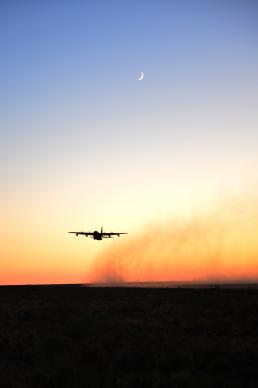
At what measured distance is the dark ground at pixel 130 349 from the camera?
15569 mm

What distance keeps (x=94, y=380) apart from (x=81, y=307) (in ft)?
77.8

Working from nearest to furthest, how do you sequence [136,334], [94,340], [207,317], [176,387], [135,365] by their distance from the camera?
[176,387]
[135,365]
[94,340]
[136,334]
[207,317]

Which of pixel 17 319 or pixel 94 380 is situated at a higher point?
pixel 17 319

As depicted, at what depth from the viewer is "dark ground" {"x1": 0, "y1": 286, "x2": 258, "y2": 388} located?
15.6 metres

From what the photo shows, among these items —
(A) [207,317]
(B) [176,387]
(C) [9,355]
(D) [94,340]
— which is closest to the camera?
(B) [176,387]

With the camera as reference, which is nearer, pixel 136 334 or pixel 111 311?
pixel 136 334

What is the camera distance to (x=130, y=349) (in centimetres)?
2053

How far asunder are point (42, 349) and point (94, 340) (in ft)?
8.62

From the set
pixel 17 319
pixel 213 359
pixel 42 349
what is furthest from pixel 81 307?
pixel 213 359

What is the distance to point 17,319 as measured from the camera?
31609mm

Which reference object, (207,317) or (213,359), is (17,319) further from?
(213,359)

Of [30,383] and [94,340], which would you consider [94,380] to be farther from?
[94,340]

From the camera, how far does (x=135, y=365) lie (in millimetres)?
17828

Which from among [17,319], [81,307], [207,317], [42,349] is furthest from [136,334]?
[81,307]
